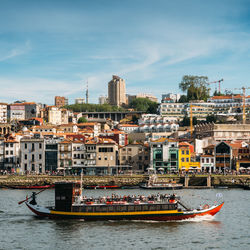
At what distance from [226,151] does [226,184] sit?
17.4m

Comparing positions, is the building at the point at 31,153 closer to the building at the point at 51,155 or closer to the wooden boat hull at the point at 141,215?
the building at the point at 51,155

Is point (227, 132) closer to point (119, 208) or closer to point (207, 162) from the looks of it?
point (207, 162)

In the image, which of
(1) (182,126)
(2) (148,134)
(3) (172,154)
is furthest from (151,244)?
(1) (182,126)

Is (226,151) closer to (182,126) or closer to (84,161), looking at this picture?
(84,161)

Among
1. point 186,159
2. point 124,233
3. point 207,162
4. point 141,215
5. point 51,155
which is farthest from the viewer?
point 207,162

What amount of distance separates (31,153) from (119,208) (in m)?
63.9

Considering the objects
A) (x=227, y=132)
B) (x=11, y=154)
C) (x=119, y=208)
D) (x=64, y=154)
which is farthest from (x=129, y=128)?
(x=119, y=208)

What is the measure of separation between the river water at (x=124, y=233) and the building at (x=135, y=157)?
55988 mm

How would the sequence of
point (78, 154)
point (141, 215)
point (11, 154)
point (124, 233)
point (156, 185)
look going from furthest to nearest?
point (11, 154) < point (78, 154) < point (156, 185) < point (141, 215) < point (124, 233)

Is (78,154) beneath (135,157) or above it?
above

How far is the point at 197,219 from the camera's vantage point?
58.2 meters

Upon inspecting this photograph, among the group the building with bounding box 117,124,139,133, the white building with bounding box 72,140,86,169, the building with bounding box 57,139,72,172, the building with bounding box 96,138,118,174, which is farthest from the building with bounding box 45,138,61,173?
the building with bounding box 117,124,139,133

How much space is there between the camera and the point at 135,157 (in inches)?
4732

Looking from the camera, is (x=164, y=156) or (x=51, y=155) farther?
(x=51, y=155)
